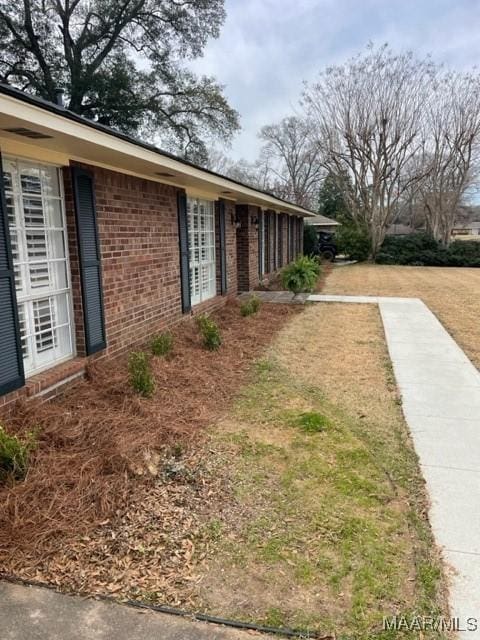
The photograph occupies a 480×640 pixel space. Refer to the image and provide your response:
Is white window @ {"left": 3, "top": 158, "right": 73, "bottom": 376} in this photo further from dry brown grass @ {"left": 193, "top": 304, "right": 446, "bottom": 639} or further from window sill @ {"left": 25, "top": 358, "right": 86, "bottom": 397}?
dry brown grass @ {"left": 193, "top": 304, "right": 446, "bottom": 639}

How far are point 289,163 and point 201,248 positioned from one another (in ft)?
123

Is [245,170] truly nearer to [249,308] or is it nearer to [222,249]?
[222,249]

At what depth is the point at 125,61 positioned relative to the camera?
814 inches

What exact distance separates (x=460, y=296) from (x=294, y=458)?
10907 millimetres

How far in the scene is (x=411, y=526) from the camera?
106 inches

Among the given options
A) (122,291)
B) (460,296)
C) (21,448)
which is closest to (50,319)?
(122,291)

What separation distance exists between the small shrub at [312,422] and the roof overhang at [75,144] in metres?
3.03

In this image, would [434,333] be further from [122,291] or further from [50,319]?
[50,319]

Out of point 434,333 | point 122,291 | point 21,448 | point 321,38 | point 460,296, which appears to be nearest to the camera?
point 21,448

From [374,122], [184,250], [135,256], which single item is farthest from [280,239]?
[135,256]

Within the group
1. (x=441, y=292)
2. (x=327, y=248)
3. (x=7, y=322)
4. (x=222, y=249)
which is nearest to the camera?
(x=7, y=322)

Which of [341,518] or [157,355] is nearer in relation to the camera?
[341,518]

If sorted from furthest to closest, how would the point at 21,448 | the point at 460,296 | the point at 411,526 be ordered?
the point at 460,296, the point at 21,448, the point at 411,526

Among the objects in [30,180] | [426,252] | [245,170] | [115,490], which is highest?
[245,170]
